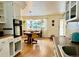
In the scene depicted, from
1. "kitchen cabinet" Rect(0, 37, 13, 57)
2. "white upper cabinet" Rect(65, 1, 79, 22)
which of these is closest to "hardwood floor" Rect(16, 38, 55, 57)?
"kitchen cabinet" Rect(0, 37, 13, 57)

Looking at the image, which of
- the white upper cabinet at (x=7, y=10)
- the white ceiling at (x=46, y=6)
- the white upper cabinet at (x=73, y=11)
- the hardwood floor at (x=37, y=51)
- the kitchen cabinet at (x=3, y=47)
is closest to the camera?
Answer: the white upper cabinet at (x=73, y=11)

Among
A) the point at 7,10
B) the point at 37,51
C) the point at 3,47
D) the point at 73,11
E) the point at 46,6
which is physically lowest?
the point at 37,51

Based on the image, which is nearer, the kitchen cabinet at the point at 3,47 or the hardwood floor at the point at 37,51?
the kitchen cabinet at the point at 3,47

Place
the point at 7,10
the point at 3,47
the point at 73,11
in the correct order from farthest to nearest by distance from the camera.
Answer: the point at 7,10
the point at 3,47
the point at 73,11

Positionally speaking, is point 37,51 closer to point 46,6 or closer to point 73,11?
point 46,6

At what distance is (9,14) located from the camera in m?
4.60

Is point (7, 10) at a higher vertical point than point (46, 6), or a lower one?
lower

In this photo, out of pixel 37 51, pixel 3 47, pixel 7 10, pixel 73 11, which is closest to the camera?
pixel 73 11

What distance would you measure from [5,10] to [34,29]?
779 cm

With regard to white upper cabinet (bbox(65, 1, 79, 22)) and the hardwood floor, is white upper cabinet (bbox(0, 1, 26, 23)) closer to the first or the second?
the hardwood floor

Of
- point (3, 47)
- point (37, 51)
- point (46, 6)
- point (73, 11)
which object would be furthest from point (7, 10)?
point (73, 11)

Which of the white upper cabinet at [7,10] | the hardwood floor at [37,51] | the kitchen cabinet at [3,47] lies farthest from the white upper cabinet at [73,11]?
the hardwood floor at [37,51]

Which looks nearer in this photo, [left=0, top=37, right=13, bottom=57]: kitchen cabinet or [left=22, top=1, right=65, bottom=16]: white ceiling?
[left=0, top=37, right=13, bottom=57]: kitchen cabinet

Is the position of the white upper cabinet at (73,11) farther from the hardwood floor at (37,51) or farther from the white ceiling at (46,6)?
the hardwood floor at (37,51)
